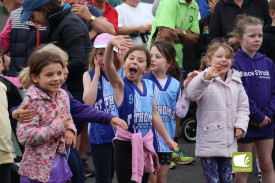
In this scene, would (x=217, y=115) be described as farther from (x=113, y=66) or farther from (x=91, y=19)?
(x=91, y=19)

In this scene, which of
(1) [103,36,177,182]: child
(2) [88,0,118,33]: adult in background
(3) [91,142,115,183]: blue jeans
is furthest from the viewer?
(2) [88,0,118,33]: adult in background

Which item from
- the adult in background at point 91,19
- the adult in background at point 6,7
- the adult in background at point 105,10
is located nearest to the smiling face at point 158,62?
the adult in background at point 91,19

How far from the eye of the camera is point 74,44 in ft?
17.0

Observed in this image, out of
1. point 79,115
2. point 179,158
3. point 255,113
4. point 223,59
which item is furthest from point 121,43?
point 179,158

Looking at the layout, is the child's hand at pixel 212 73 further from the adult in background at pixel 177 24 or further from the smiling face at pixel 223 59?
the adult in background at pixel 177 24

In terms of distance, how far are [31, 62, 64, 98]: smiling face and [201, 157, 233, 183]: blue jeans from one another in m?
1.83

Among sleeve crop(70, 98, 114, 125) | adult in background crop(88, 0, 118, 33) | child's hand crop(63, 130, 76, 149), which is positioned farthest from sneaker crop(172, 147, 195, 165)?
child's hand crop(63, 130, 76, 149)

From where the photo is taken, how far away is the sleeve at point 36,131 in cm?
348

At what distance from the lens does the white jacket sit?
191 inches

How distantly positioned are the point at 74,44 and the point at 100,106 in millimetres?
745

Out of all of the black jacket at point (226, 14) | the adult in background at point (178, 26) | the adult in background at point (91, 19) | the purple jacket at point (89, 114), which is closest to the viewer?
the purple jacket at point (89, 114)

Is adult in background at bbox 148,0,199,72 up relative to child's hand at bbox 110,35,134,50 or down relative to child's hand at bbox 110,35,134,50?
up

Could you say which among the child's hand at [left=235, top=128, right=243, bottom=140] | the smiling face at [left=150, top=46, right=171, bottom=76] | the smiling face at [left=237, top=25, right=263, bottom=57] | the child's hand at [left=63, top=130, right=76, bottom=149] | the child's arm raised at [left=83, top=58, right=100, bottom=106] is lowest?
the child's hand at [left=235, top=128, right=243, bottom=140]

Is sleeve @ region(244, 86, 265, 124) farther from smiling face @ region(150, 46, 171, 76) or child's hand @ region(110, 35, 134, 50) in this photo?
child's hand @ region(110, 35, 134, 50)
